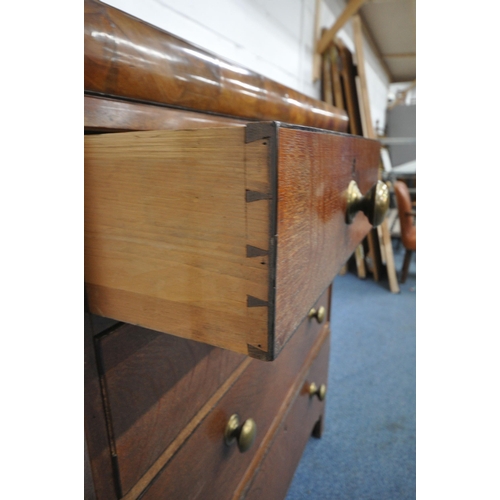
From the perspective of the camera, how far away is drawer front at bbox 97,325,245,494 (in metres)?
0.30

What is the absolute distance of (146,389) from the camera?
323mm

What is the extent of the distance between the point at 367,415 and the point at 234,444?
81 cm

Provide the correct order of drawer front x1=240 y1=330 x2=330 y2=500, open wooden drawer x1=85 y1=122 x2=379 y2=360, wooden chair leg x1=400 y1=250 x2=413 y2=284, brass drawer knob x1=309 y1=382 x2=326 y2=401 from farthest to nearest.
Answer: wooden chair leg x1=400 y1=250 x2=413 y2=284 < brass drawer knob x1=309 y1=382 x2=326 y2=401 < drawer front x1=240 y1=330 x2=330 y2=500 < open wooden drawer x1=85 y1=122 x2=379 y2=360

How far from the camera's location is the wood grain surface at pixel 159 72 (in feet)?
1.01

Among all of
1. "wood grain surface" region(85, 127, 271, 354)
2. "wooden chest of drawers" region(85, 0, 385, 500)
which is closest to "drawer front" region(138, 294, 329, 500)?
"wooden chest of drawers" region(85, 0, 385, 500)

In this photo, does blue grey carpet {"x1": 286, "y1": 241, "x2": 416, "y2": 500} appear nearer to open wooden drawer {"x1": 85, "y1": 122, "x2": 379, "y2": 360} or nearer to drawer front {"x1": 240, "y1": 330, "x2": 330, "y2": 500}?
drawer front {"x1": 240, "y1": 330, "x2": 330, "y2": 500}

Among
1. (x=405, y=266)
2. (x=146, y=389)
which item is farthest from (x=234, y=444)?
(x=405, y=266)

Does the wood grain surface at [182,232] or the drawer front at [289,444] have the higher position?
the wood grain surface at [182,232]

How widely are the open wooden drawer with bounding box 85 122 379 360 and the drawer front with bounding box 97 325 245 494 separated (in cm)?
5

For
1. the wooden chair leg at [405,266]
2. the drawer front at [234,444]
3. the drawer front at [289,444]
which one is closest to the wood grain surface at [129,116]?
the drawer front at [234,444]

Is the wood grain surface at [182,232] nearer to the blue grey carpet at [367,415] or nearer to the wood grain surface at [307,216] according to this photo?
the wood grain surface at [307,216]

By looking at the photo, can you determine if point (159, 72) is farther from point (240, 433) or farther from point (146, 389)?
point (240, 433)
